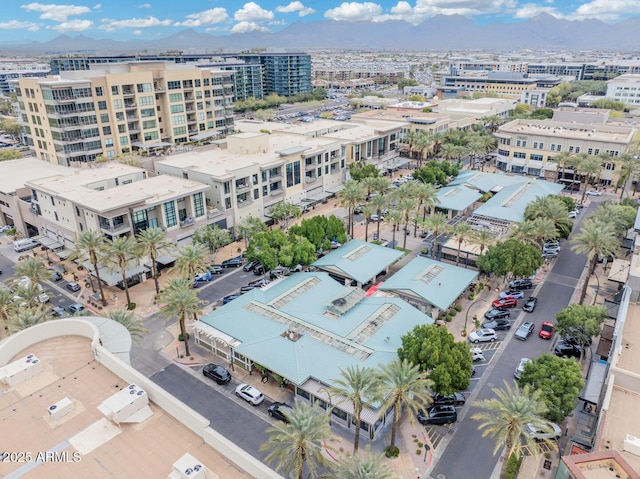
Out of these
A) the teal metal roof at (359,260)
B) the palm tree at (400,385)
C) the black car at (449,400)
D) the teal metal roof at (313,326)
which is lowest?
the black car at (449,400)

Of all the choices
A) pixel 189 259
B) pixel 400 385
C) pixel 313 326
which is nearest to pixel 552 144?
pixel 313 326

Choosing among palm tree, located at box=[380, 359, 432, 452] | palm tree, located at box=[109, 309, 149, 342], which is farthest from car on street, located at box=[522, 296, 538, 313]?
palm tree, located at box=[109, 309, 149, 342]

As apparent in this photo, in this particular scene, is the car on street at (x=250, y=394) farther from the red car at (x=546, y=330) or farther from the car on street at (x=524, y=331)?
the red car at (x=546, y=330)

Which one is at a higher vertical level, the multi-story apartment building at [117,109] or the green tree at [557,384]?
the multi-story apartment building at [117,109]

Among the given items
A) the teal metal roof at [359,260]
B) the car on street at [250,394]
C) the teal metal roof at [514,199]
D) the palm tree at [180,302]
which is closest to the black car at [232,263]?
the teal metal roof at [359,260]

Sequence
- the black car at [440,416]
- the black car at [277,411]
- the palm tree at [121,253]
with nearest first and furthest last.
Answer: the black car at [440,416]
the black car at [277,411]
the palm tree at [121,253]

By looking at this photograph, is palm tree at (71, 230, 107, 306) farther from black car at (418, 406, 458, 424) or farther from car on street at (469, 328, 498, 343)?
car on street at (469, 328, 498, 343)
